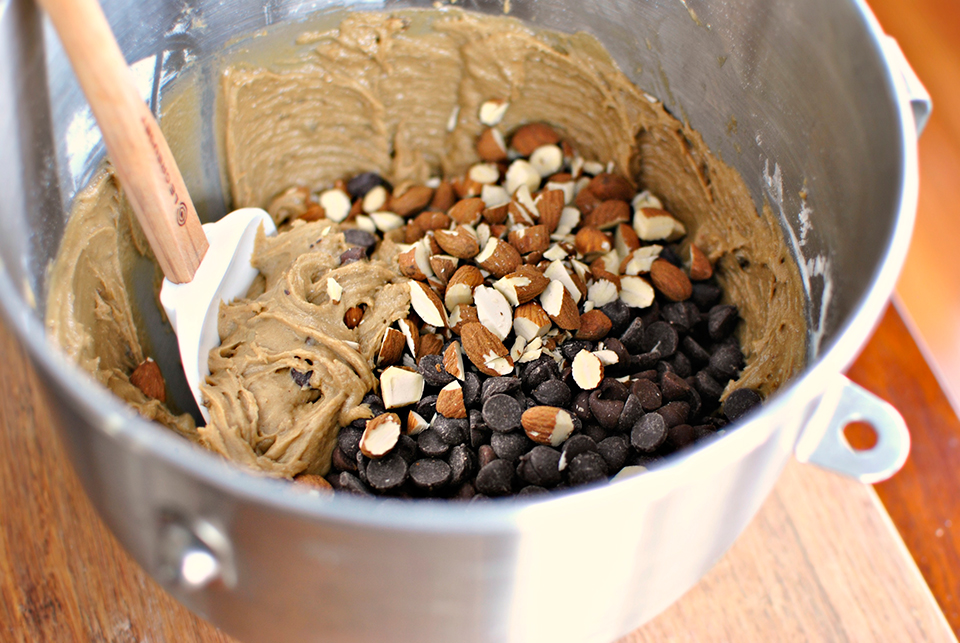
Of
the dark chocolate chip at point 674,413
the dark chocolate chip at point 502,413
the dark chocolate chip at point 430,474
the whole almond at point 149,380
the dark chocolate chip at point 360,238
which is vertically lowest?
the dark chocolate chip at point 674,413

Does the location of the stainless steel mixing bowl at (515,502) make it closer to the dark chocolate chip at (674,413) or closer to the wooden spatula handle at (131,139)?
the wooden spatula handle at (131,139)

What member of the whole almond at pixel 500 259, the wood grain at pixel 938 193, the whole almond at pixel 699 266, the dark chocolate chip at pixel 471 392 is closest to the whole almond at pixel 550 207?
the whole almond at pixel 500 259

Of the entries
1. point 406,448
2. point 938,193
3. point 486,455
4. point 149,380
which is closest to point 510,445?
point 486,455

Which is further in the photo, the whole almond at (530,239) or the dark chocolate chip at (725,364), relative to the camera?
the whole almond at (530,239)

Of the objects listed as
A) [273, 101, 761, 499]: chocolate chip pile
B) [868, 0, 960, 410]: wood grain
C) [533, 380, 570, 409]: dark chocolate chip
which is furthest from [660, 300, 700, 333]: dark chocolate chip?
[868, 0, 960, 410]: wood grain

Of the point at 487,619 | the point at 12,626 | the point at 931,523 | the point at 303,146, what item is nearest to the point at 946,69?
the point at 931,523

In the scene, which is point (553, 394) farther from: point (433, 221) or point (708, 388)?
point (433, 221)

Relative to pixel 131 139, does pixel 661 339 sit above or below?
below
